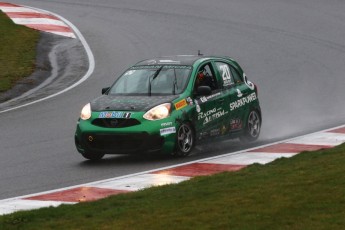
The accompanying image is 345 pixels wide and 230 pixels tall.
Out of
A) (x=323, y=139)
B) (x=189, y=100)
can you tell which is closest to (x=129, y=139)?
(x=189, y=100)

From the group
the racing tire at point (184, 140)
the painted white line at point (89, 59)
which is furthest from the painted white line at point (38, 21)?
the racing tire at point (184, 140)

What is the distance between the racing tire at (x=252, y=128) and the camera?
17.3 meters

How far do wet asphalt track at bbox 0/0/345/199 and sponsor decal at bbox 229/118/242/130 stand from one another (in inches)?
11.9

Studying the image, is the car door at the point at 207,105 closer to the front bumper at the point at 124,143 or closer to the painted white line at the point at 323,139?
the front bumper at the point at 124,143

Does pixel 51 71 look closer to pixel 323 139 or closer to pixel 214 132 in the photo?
pixel 214 132

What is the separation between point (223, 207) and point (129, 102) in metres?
5.76

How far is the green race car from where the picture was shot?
1525 cm

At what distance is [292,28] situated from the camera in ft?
97.6

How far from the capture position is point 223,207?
10102 mm

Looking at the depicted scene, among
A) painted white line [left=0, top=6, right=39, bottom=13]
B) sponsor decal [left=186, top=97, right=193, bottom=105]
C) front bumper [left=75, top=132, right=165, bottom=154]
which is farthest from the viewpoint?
painted white line [left=0, top=6, right=39, bottom=13]

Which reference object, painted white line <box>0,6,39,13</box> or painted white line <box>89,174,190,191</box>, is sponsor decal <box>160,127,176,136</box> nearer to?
painted white line <box>89,174,190,191</box>

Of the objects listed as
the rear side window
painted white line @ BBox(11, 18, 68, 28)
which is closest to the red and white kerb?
painted white line @ BBox(11, 18, 68, 28)

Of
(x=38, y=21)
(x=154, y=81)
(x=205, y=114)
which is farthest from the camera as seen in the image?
(x=38, y=21)

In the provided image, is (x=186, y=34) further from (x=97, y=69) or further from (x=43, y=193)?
(x=43, y=193)
